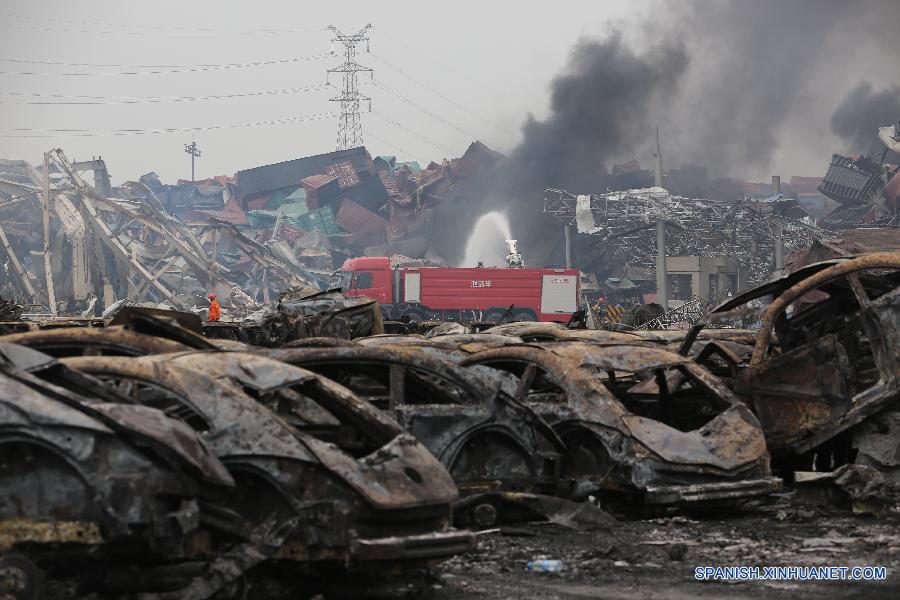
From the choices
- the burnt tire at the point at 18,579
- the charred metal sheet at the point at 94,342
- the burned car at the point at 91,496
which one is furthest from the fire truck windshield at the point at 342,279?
the burnt tire at the point at 18,579

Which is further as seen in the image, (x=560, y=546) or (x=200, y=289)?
(x=200, y=289)

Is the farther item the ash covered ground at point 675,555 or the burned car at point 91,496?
the ash covered ground at point 675,555

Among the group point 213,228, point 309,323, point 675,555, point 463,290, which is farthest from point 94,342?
point 213,228

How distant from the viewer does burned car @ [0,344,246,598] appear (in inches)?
219

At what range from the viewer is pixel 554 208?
6456 centimetres

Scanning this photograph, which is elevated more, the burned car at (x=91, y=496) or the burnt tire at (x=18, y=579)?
the burned car at (x=91, y=496)

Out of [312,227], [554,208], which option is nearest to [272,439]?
[554,208]

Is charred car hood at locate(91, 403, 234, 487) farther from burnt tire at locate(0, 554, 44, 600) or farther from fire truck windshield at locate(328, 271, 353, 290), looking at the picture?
fire truck windshield at locate(328, 271, 353, 290)

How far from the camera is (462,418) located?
350 inches

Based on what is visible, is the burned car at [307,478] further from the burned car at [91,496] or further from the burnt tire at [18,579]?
the burnt tire at [18,579]

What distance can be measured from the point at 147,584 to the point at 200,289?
5206 centimetres

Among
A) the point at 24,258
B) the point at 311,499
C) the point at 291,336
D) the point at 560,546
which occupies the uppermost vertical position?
the point at 24,258

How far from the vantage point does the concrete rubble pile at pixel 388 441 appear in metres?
5.69

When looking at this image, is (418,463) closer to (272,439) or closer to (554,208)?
(272,439)
